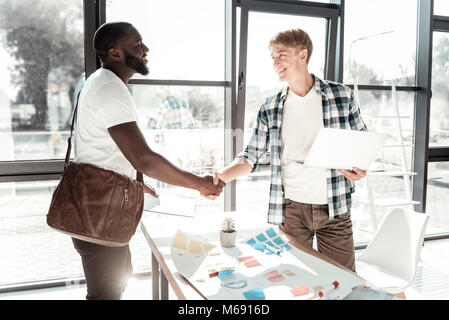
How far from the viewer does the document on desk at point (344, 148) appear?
1617mm

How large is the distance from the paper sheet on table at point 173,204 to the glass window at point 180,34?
1.41 meters

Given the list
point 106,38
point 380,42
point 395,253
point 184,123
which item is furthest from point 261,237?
point 380,42

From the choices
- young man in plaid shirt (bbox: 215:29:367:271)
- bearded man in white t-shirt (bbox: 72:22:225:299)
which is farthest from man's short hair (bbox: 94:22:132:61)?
young man in plaid shirt (bbox: 215:29:367:271)

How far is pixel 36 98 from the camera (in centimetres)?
283

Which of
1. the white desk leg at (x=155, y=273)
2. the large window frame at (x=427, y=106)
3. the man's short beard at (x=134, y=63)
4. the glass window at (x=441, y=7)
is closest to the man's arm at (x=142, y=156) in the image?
the man's short beard at (x=134, y=63)

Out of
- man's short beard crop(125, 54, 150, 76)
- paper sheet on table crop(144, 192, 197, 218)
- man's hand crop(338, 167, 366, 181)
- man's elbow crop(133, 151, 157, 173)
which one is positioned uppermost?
man's short beard crop(125, 54, 150, 76)

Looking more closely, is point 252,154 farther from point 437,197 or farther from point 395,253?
point 437,197

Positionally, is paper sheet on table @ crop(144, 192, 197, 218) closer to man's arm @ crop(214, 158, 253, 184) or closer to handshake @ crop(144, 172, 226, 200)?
handshake @ crop(144, 172, 226, 200)

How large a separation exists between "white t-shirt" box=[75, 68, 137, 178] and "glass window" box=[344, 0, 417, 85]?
256 cm

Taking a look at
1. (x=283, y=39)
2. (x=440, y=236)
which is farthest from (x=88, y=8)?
(x=440, y=236)

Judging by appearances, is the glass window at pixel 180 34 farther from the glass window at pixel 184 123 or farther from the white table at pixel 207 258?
the white table at pixel 207 258

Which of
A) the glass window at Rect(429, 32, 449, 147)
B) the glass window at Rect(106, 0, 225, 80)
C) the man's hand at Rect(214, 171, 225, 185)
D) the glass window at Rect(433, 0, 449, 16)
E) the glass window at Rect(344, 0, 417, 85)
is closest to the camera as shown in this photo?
the man's hand at Rect(214, 171, 225, 185)

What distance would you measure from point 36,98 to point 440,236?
3919 mm

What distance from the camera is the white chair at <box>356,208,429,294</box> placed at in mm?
1850
